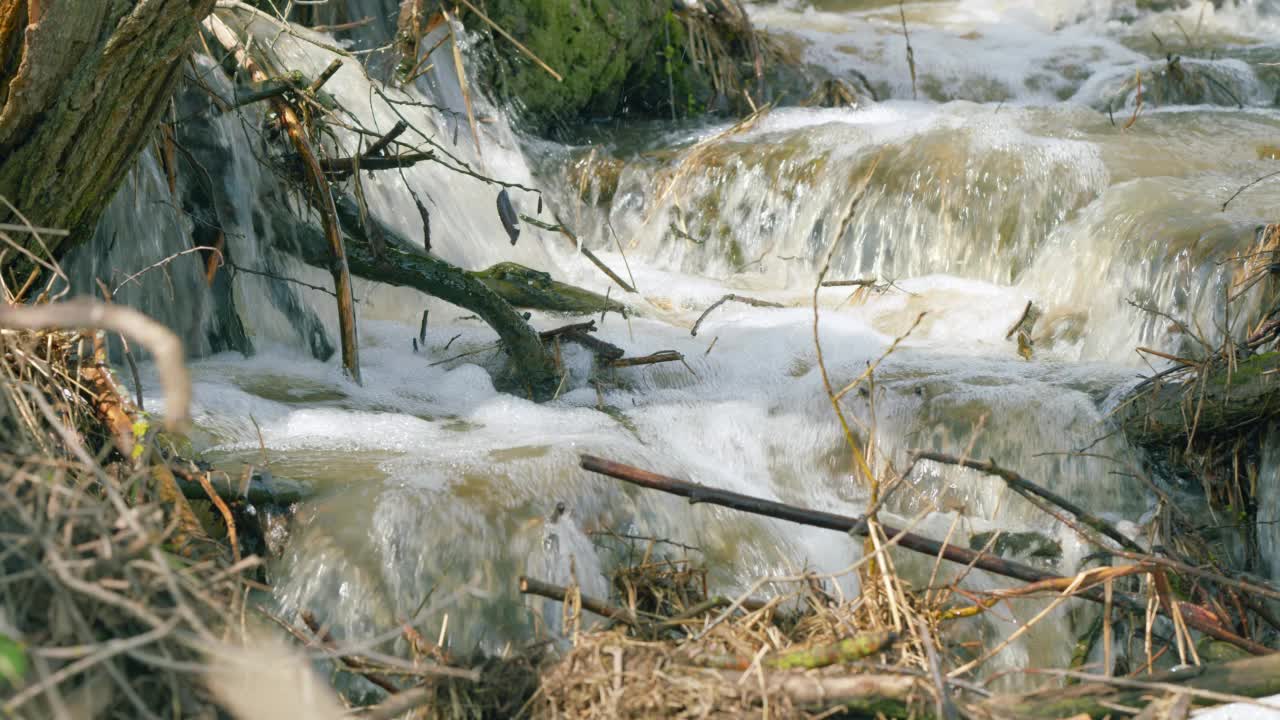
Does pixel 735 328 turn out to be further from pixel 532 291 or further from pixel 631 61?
pixel 631 61

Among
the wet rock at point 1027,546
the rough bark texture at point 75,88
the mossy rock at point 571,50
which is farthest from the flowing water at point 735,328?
the rough bark texture at point 75,88

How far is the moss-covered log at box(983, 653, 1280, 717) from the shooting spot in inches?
83.6

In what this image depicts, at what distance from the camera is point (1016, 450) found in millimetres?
4016

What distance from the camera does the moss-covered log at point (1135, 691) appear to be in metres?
2.12

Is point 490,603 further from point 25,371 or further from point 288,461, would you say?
point 25,371

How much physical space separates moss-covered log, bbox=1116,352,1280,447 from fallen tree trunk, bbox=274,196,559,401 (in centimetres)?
200

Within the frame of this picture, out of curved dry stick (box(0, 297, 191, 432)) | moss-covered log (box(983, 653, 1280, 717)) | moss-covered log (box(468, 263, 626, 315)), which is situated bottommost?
moss-covered log (box(983, 653, 1280, 717))

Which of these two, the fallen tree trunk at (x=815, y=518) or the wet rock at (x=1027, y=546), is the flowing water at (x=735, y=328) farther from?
the fallen tree trunk at (x=815, y=518)

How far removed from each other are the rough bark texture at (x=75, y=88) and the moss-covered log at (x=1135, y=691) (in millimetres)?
2254

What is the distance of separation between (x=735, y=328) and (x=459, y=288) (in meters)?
1.51

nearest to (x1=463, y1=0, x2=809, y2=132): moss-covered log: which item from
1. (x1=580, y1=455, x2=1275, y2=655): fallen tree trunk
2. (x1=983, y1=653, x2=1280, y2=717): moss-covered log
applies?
(x1=580, y1=455, x2=1275, y2=655): fallen tree trunk

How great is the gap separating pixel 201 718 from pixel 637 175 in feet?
20.6

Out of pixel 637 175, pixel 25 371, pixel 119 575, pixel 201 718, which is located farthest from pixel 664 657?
pixel 637 175

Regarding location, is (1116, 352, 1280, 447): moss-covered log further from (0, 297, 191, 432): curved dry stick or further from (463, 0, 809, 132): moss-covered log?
(463, 0, 809, 132): moss-covered log
